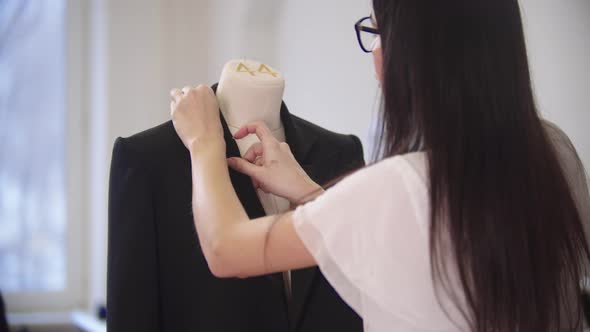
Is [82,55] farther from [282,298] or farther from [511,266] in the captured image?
[511,266]

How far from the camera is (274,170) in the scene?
1.08 metres

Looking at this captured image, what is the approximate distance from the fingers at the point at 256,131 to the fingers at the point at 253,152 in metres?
0.02

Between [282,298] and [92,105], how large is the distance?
267cm

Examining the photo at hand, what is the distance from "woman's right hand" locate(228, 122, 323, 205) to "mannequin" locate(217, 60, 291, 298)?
0.05 meters

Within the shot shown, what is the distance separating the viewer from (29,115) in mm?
3367

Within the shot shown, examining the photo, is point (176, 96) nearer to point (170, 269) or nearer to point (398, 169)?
point (170, 269)

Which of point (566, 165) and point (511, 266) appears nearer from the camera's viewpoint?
point (511, 266)

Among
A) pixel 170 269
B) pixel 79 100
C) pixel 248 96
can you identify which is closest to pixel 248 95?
pixel 248 96

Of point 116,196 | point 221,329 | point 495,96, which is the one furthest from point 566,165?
point 116,196

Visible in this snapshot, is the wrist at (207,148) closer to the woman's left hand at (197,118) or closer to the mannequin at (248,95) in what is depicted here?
the woman's left hand at (197,118)

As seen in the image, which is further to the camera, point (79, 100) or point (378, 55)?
point (79, 100)

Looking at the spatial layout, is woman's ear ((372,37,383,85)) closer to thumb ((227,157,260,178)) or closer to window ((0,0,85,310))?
thumb ((227,157,260,178))

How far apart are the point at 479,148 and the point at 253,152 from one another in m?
0.44

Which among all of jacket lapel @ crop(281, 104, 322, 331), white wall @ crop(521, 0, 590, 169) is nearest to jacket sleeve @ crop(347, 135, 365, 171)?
jacket lapel @ crop(281, 104, 322, 331)
